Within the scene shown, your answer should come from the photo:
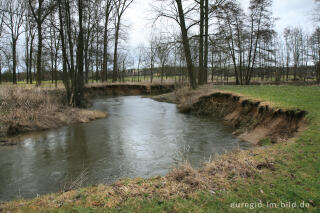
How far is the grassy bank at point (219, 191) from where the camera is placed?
11.8ft

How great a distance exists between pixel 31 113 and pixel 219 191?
36.1ft

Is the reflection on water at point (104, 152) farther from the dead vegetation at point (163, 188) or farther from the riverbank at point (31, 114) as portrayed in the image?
the dead vegetation at point (163, 188)

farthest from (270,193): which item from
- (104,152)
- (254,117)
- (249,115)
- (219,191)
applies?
(249,115)

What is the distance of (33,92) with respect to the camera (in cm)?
Answer: 1438

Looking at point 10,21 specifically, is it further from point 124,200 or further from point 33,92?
point 124,200

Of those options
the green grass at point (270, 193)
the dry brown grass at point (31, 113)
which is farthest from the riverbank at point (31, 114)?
the green grass at point (270, 193)

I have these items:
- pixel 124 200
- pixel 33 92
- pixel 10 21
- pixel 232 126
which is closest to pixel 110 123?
pixel 33 92

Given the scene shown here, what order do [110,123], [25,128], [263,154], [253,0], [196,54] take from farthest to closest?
[253,0]
[196,54]
[110,123]
[25,128]
[263,154]

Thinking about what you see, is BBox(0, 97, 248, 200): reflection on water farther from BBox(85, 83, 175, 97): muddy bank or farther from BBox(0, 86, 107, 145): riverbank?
BBox(85, 83, 175, 97): muddy bank

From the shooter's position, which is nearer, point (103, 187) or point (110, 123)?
point (103, 187)

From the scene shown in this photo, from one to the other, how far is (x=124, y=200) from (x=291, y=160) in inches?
145

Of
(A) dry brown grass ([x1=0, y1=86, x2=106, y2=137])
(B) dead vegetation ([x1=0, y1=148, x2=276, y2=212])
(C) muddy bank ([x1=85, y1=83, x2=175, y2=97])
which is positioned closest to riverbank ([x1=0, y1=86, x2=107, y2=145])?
(A) dry brown grass ([x1=0, y1=86, x2=106, y2=137])

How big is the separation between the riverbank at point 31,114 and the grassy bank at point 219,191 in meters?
7.16

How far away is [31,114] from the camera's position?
11883 millimetres
